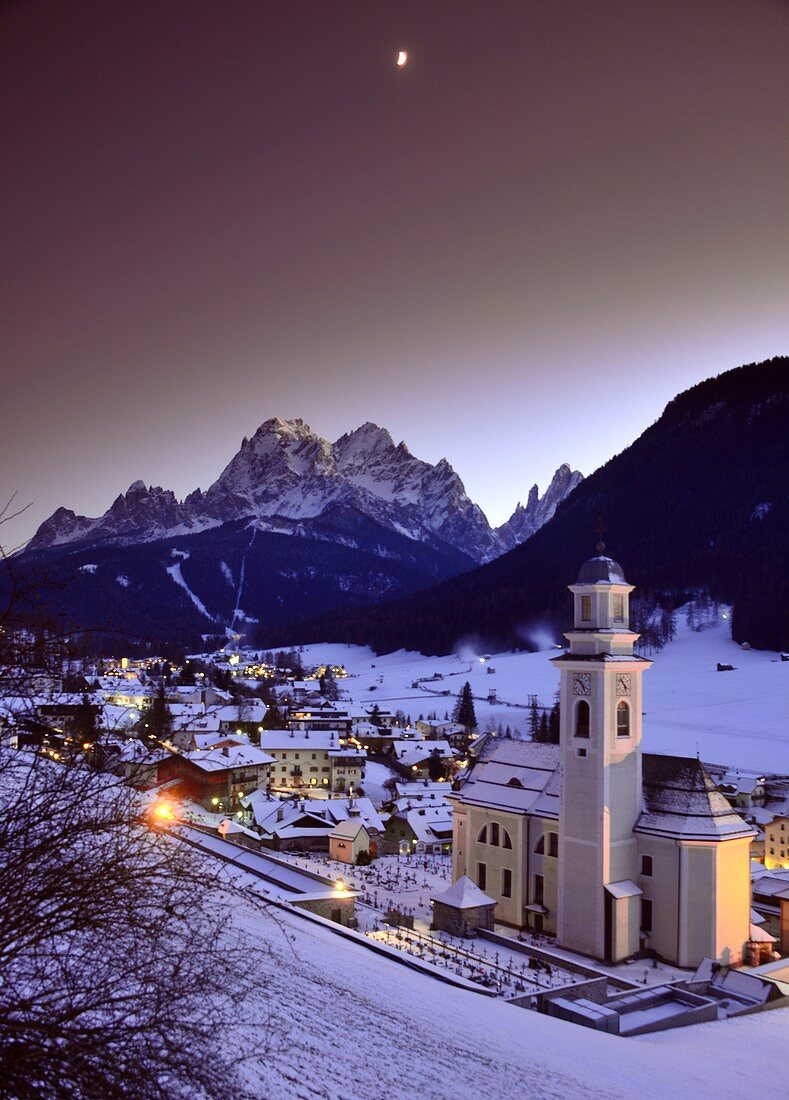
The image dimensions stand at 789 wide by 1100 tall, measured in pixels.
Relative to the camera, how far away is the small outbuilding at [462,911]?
2544 cm

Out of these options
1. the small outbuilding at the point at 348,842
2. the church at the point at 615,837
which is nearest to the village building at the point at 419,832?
the small outbuilding at the point at 348,842

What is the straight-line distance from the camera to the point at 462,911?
25.4 m

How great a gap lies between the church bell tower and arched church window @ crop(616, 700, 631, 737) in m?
0.03

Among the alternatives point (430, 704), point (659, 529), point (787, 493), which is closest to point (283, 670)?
point (430, 704)

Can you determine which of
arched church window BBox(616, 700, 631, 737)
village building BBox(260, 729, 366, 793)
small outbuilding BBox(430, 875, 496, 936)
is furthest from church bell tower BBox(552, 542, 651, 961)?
village building BBox(260, 729, 366, 793)

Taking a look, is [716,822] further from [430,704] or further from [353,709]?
[430,704]

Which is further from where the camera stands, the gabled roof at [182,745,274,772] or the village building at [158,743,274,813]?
the gabled roof at [182,745,274,772]

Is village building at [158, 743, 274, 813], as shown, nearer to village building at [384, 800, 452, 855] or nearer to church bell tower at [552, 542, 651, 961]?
village building at [384, 800, 452, 855]

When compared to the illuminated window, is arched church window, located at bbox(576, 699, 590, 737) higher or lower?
higher

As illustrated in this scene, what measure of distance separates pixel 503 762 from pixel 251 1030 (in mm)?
26209

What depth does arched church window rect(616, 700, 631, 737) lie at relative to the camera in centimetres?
2798

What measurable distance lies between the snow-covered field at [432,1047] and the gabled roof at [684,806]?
9.92 m

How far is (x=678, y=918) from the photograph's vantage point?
26.0 m

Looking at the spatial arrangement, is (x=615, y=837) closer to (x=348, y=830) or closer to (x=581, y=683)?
(x=581, y=683)
